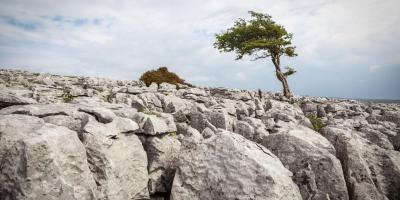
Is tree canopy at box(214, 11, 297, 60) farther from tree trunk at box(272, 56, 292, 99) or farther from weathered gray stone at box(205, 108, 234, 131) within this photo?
weathered gray stone at box(205, 108, 234, 131)

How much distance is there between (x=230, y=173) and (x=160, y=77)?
3095 centimetres

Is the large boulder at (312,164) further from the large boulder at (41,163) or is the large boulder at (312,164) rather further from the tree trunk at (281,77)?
the tree trunk at (281,77)

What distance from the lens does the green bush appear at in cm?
3657

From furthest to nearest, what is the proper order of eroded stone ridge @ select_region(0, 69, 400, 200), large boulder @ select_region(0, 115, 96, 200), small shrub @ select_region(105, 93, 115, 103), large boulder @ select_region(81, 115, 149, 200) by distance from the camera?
small shrub @ select_region(105, 93, 115, 103) < large boulder @ select_region(81, 115, 149, 200) < eroded stone ridge @ select_region(0, 69, 400, 200) < large boulder @ select_region(0, 115, 96, 200)

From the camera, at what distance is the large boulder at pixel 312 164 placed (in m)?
8.69

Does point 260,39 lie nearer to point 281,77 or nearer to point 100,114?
point 281,77

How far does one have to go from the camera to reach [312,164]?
899cm

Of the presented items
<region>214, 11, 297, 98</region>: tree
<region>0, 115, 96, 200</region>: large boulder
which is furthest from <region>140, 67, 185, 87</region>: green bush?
<region>0, 115, 96, 200</region>: large boulder

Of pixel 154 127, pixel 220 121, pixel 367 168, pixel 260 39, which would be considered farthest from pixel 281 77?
pixel 154 127

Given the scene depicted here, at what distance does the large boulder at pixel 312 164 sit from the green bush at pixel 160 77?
2674cm

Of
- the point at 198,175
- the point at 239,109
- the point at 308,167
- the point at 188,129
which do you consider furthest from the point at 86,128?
the point at 239,109

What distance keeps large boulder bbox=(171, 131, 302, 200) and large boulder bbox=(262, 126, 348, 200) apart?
3.43 feet

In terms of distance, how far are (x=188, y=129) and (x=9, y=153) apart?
20.6ft

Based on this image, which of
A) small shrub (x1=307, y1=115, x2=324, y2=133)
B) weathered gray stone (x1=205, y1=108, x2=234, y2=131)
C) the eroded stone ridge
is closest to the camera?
the eroded stone ridge
